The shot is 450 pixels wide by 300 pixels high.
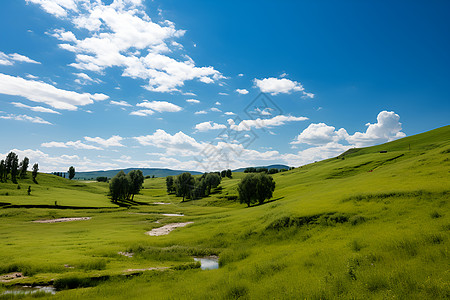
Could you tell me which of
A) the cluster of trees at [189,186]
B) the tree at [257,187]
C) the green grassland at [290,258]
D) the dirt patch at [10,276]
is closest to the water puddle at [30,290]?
the green grassland at [290,258]

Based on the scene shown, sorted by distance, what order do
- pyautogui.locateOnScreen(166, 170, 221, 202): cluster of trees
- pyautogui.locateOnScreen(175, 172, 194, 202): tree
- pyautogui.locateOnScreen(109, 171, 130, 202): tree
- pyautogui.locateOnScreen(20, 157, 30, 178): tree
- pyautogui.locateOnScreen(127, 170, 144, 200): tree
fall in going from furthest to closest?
pyautogui.locateOnScreen(20, 157, 30, 178): tree < pyautogui.locateOnScreen(166, 170, 221, 202): cluster of trees < pyautogui.locateOnScreen(175, 172, 194, 202): tree < pyautogui.locateOnScreen(127, 170, 144, 200): tree < pyautogui.locateOnScreen(109, 171, 130, 202): tree

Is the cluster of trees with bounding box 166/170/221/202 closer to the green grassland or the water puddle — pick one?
the green grassland

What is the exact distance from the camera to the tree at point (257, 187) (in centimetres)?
8112

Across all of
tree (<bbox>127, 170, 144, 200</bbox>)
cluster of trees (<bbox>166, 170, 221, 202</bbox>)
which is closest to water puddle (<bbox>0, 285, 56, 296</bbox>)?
tree (<bbox>127, 170, 144, 200</bbox>)

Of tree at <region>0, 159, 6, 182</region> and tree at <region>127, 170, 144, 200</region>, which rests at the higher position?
tree at <region>0, 159, 6, 182</region>

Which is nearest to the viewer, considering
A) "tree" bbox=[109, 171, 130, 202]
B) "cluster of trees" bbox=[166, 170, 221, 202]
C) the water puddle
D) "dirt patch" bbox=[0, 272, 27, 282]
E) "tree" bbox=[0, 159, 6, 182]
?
the water puddle

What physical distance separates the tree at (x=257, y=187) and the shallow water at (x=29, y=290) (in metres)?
68.6

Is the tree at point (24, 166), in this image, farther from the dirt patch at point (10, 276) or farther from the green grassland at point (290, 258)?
the dirt patch at point (10, 276)

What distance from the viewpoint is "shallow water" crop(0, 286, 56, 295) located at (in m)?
16.6

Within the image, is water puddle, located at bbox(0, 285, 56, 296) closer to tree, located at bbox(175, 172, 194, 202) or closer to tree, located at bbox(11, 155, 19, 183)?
tree, located at bbox(175, 172, 194, 202)

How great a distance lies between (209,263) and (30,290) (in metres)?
16.1

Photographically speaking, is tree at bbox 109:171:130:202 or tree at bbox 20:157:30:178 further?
tree at bbox 20:157:30:178

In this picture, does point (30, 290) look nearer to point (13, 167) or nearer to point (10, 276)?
point (10, 276)

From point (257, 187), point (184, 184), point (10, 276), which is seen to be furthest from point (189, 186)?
point (10, 276)
